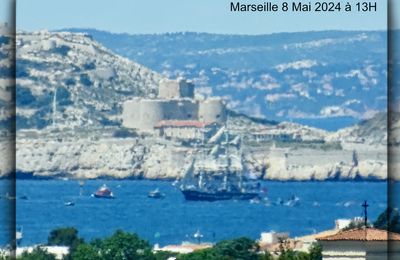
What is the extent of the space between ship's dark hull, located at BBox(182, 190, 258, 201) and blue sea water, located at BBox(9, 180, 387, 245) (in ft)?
0.57

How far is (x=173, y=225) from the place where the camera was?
6569 centimetres

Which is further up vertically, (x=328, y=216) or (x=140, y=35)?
(x=140, y=35)

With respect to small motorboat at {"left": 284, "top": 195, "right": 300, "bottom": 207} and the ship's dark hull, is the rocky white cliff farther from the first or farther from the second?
the ship's dark hull

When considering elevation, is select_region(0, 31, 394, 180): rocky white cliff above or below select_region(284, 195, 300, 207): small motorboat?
above

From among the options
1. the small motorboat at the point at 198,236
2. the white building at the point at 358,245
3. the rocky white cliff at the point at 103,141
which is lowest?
the small motorboat at the point at 198,236

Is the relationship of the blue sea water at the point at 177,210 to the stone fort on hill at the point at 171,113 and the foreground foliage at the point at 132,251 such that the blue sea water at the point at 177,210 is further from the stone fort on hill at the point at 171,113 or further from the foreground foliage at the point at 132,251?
the foreground foliage at the point at 132,251

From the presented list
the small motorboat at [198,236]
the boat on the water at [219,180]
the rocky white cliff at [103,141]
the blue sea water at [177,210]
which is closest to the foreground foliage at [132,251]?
the blue sea water at [177,210]

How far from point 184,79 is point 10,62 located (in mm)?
87990

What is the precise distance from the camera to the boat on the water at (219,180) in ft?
244

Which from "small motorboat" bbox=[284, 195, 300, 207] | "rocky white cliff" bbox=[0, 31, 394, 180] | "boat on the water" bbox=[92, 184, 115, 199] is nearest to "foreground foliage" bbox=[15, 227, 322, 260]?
"small motorboat" bbox=[284, 195, 300, 207]

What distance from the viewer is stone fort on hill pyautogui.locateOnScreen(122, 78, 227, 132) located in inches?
3410

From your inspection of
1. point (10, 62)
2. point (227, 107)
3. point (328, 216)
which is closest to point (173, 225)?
point (328, 216)

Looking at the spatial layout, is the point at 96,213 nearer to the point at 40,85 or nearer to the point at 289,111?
the point at 40,85

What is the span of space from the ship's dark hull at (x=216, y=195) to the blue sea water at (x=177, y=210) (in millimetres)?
173
